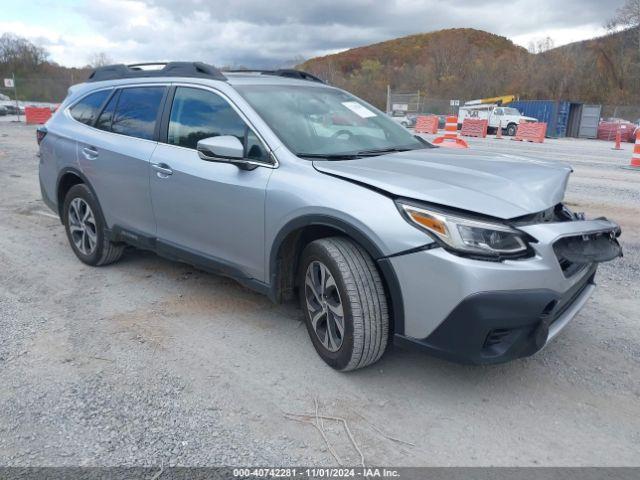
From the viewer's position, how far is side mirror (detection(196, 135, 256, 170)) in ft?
11.0

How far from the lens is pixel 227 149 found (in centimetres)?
335

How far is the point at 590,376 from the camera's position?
3.19 metres

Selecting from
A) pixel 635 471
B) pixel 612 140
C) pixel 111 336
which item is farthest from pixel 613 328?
pixel 612 140

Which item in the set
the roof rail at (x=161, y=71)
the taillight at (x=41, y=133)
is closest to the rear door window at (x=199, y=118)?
the roof rail at (x=161, y=71)

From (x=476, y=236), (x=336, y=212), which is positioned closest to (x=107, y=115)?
(x=336, y=212)

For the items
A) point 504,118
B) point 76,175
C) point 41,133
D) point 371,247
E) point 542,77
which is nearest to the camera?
point 371,247

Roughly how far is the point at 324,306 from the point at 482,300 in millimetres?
996

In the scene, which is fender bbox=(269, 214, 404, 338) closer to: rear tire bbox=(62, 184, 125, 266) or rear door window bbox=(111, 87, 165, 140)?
rear door window bbox=(111, 87, 165, 140)

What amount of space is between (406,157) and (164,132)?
6.26ft

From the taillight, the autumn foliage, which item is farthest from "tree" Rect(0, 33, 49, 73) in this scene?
the taillight

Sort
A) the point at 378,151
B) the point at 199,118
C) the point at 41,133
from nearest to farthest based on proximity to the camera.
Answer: the point at 378,151 < the point at 199,118 < the point at 41,133

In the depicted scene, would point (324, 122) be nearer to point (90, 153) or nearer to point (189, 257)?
point (189, 257)

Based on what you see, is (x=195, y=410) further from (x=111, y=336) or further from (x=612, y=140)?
(x=612, y=140)

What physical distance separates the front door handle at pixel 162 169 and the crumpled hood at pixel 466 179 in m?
1.30
